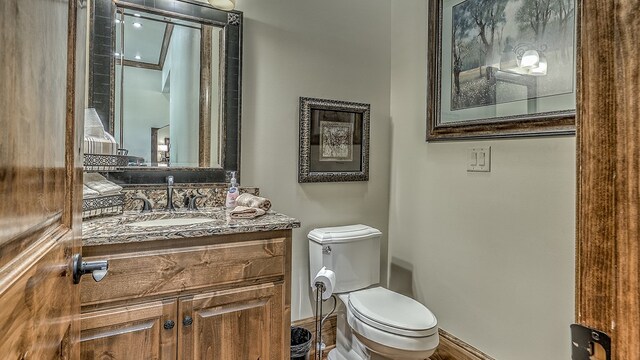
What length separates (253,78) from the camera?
190 centimetres

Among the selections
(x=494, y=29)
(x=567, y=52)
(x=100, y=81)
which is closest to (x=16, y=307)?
(x=100, y=81)

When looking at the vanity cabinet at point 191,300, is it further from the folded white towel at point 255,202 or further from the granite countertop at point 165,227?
the folded white towel at point 255,202

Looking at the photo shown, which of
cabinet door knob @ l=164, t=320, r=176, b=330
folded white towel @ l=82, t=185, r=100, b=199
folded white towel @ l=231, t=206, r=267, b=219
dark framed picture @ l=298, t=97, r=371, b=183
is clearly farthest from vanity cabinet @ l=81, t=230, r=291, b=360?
dark framed picture @ l=298, t=97, r=371, b=183

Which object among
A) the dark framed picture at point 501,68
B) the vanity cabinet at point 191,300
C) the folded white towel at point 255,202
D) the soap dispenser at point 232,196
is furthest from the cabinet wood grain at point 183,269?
the dark framed picture at point 501,68

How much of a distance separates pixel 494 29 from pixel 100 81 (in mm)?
1888

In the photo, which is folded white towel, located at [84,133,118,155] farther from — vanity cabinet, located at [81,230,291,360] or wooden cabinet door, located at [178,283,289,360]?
wooden cabinet door, located at [178,283,289,360]

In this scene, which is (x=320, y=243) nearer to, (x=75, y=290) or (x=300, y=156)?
(x=300, y=156)

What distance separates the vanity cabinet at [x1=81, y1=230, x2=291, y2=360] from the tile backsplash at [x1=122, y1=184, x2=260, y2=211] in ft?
1.82

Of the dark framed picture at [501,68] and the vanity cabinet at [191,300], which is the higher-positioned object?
the dark framed picture at [501,68]

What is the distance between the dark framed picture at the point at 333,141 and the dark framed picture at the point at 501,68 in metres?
0.45

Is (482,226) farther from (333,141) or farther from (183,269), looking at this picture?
(183,269)

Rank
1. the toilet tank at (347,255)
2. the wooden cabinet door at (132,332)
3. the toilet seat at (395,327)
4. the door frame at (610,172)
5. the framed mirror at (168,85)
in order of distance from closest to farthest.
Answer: the door frame at (610,172), the wooden cabinet door at (132,332), the toilet seat at (395,327), the framed mirror at (168,85), the toilet tank at (347,255)

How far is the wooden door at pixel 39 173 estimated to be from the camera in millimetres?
385

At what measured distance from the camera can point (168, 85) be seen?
1.69 meters
